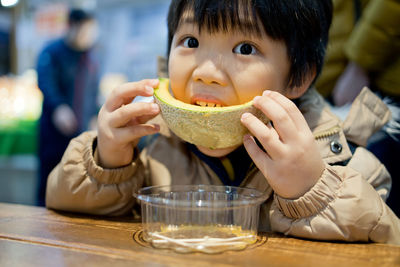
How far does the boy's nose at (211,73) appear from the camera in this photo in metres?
0.79

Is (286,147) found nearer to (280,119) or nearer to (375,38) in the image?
(280,119)

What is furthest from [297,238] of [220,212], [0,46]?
[0,46]

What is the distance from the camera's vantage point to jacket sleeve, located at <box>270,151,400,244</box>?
0.71 metres

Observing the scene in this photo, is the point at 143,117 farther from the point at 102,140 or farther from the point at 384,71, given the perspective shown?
the point at 384,71

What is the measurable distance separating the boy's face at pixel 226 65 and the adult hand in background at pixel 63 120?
7.48ft

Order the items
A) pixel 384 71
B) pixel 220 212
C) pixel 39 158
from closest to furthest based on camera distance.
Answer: pixel 220 212
pixel 384 71
pixel 39 158

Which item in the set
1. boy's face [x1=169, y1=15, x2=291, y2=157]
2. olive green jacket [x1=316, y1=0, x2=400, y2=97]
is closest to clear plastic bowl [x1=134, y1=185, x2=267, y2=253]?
boy's face [x1=169, y1=15, x2=291, y2=157]

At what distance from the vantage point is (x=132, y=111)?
2.72ft

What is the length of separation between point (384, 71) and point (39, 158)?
2464 millimetres

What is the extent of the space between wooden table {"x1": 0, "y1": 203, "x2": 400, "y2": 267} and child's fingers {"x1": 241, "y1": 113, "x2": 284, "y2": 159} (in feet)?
0.55

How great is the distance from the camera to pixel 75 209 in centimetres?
93

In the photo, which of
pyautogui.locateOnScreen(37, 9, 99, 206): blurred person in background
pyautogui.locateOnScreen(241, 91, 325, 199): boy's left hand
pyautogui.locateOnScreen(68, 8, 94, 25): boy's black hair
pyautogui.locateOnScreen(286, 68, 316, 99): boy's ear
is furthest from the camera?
pyautogui.locateOnScreen(68, 8, 94, 25): boy's black hair

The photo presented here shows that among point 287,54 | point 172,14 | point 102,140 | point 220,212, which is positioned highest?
point 172,14

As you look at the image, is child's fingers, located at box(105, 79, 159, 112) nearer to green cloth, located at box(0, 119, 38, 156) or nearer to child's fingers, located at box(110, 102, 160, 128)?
child's fingers, located at box(110, 102, 160, 128)
